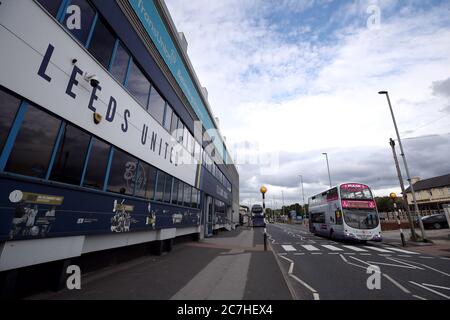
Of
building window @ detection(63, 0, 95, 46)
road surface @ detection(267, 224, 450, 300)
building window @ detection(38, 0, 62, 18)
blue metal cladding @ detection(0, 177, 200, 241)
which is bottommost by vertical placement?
road surface @ detection(267, 224, 450, 300)

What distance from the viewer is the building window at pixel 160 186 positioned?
10.2 m

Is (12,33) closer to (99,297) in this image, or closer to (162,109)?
(99,297)

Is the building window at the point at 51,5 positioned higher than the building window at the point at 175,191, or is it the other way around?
the building window at the point at 51,5

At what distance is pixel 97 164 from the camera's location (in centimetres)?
627

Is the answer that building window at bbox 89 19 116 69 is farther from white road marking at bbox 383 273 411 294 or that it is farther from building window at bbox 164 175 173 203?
white road marking at bbox 383 273 411 294

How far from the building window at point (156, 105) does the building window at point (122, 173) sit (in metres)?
2.78

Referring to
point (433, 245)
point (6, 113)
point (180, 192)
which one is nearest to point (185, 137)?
point (180, 192)

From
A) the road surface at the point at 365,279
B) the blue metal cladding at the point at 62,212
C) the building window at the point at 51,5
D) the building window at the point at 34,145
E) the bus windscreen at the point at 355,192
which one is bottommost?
the road surface at the point at 365,279

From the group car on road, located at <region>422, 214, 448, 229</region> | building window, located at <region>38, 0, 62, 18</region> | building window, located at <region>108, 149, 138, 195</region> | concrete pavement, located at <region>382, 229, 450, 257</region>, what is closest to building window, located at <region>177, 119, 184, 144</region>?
building window, located at <region>108, 149, 138, 195</region>

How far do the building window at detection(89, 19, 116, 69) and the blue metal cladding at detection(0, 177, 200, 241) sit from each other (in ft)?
13.3

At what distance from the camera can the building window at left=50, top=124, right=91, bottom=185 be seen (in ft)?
16.3

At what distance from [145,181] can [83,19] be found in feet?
18.9

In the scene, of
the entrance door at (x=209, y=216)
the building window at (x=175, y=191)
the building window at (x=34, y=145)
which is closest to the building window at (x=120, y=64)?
the building window at (x=34, y=145)

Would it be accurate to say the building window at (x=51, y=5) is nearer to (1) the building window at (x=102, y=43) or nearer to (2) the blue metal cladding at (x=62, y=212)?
(1) the building window at (x=102, y=43)
